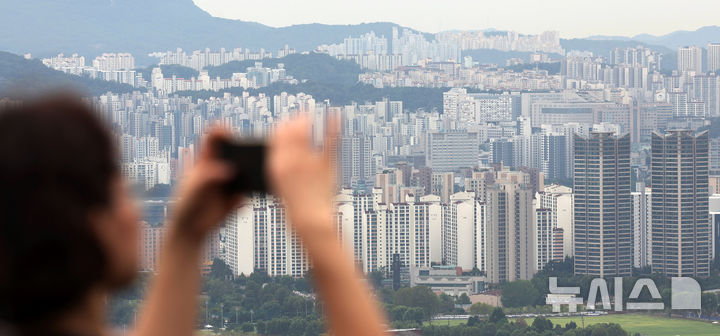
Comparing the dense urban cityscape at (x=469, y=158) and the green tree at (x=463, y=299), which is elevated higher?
the dense urban cityscape at (x=469, y=158)

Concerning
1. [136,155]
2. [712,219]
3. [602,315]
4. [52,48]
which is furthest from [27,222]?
[52,48]

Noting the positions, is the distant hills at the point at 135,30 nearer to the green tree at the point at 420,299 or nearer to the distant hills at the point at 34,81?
the distant hills at the point at 34,81

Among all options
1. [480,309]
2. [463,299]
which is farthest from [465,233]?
[480,309]

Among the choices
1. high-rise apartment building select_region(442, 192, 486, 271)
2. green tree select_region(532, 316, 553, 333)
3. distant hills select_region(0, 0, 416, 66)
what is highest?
distant hills select_region(0, 0, 416, 66)

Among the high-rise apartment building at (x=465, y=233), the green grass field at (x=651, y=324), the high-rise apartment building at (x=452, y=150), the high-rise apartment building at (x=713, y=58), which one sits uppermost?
the high-rise apartment building at (x=713, y=58)

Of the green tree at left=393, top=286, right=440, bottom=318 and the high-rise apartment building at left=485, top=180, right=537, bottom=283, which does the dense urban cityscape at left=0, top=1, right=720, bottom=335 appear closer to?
the high-rise apartment building at left=485, top=180, right=537, bottom=283

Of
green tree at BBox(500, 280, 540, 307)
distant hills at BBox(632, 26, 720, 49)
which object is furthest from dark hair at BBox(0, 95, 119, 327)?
distant hills at BBox(632, 26, 720, 49)

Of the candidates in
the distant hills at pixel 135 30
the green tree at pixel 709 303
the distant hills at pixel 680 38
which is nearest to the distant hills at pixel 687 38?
the distant hills at pixel 680 38

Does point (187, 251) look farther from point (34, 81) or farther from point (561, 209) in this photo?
point (561, 209)
